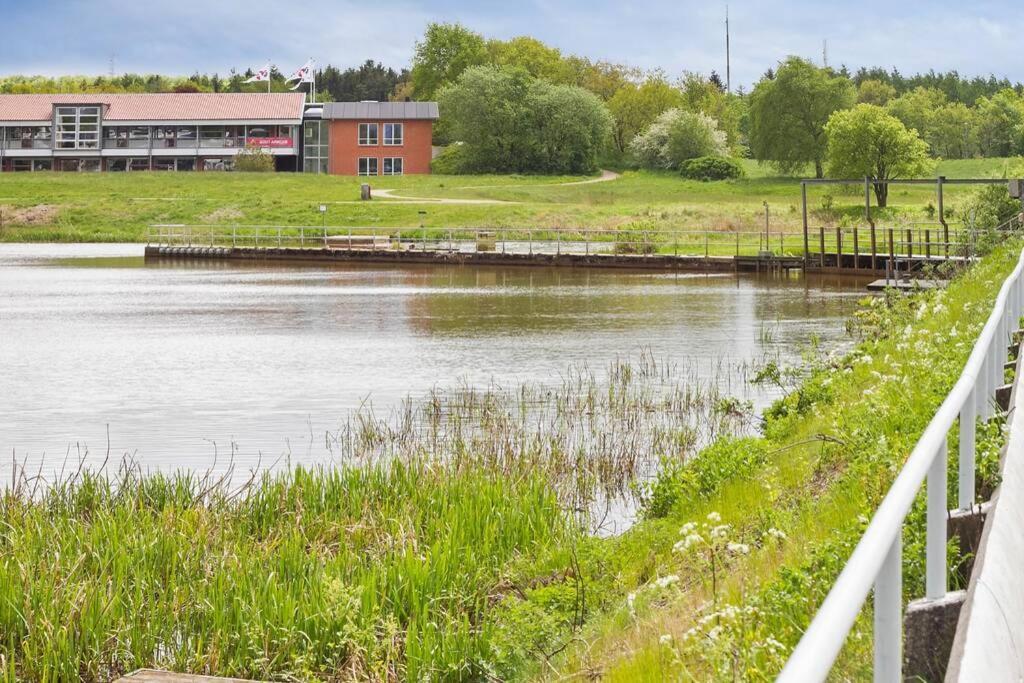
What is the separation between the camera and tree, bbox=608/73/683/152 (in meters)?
129

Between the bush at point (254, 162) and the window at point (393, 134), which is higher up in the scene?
the window at point (393, 134)

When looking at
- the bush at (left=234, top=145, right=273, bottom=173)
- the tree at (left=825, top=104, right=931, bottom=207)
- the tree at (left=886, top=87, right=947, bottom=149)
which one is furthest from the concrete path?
the tree at (left=886, top=87, right=947, bottom=149)

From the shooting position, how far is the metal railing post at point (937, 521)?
418 centimetres

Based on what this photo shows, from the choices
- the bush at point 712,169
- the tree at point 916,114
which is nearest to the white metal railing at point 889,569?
the bush at point 712,169

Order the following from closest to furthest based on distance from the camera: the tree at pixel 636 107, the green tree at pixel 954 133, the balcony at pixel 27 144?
the balcony at pixel 27 144, the tree at pixel 636 107, the green tree at pixel 954 133

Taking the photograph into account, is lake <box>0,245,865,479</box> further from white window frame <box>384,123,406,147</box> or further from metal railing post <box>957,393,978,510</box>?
white window frame <box>384,123,406,147</box>

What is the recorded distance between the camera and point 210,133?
114m

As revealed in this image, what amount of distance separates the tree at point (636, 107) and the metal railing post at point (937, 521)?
407ft

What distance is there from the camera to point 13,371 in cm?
2553

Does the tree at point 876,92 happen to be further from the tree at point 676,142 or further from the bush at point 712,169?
the bush at point 712,169

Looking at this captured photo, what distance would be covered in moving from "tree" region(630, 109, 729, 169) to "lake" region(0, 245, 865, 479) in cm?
5480

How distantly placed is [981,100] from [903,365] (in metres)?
148

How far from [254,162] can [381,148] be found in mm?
10217

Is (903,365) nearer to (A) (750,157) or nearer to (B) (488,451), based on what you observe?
(B) (488,451)
